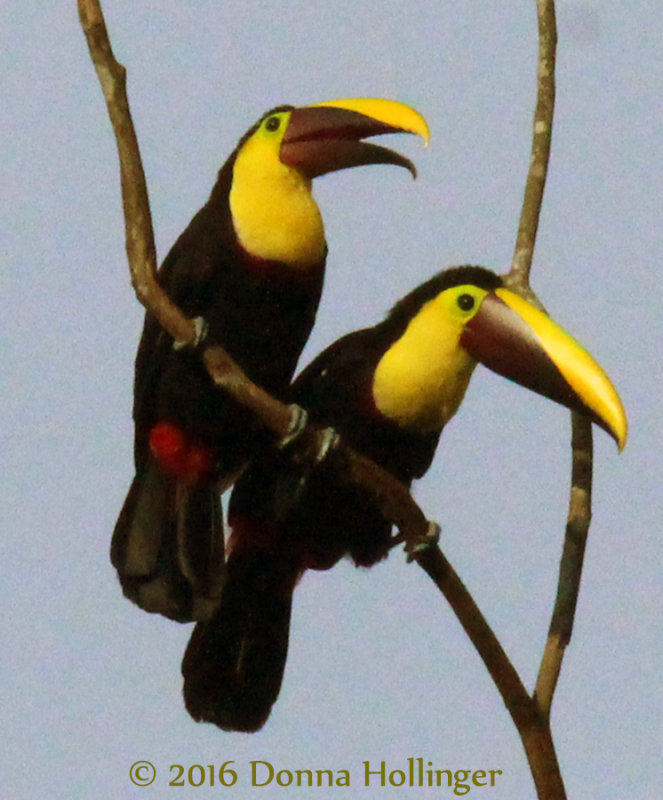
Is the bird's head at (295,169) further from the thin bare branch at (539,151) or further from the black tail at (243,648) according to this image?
the black tail at (243,648)

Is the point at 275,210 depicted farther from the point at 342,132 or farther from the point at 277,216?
the point at 342,132

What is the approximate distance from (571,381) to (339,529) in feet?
2.27

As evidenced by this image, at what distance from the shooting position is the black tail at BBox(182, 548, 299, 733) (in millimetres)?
2838

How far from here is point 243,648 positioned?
9.56 ft

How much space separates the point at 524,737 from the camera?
2.63m

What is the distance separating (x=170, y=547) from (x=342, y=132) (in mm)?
902

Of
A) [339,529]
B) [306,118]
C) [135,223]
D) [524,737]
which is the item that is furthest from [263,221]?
[524,737]

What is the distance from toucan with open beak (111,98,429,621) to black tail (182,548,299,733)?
0.13 m

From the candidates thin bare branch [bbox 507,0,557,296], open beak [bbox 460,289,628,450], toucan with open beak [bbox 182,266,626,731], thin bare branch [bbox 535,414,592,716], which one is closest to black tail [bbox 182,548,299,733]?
toucan with open beak [bbox 182,266,626,731]

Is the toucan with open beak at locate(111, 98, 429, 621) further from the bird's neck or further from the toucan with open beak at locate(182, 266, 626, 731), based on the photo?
the toucan with open beak at locate(182, 266, 626, 731)

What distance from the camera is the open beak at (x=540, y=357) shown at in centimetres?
250

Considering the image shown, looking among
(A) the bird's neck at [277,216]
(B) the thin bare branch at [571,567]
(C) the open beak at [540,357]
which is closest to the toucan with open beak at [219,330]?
(A) the bird's neck at [277,216]

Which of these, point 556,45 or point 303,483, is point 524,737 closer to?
point 303,483

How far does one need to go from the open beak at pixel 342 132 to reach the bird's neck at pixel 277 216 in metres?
0.04
